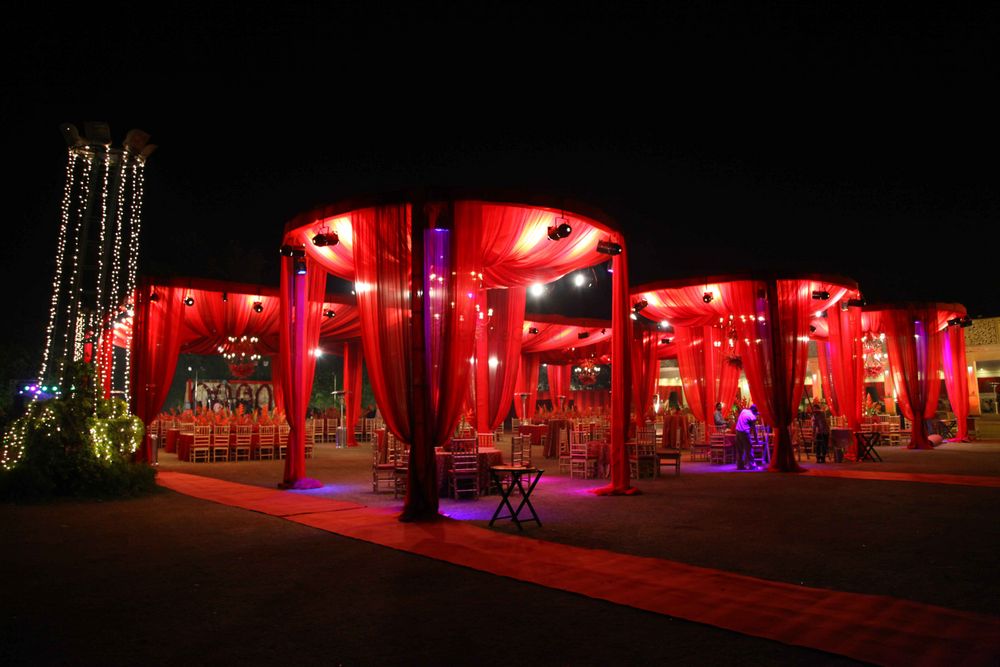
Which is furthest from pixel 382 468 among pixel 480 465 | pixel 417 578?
pixel 417 578

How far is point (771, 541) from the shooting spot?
19.3 feet

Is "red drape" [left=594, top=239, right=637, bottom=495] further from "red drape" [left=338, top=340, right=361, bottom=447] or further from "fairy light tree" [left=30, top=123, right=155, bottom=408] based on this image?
"red drape" [left=338, top=340, right=361, bottom=447]

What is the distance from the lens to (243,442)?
1533 cm

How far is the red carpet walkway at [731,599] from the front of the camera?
3.32 metres

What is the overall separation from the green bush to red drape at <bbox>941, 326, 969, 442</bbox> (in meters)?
20.2

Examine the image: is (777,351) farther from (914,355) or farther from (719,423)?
(914,355)

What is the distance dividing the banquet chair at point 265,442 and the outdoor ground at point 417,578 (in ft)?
22.9

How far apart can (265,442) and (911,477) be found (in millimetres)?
12993

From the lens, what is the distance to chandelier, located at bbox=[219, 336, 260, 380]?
15953 millimetres

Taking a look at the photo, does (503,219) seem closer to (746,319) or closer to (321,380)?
(746,319)

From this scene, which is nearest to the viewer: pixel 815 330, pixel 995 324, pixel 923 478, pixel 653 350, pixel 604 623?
pixel 604 623

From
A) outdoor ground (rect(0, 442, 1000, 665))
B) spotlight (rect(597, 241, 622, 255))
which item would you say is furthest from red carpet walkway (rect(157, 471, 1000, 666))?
spotlight (rect(597, 241, 622, 255))

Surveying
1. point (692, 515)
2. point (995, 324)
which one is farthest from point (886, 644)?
point (995, 324)

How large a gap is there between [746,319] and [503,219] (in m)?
6.20
